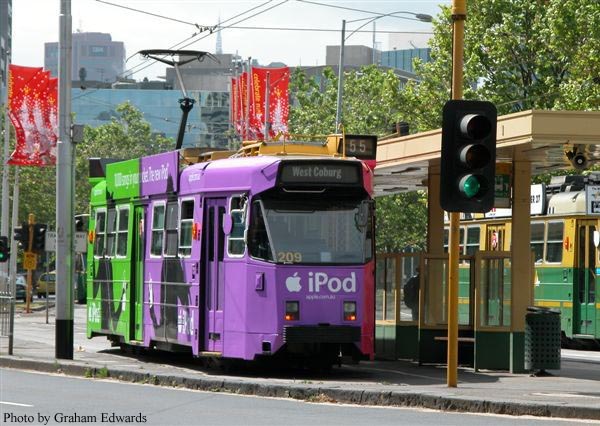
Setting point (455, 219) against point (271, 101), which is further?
point (271, 101)

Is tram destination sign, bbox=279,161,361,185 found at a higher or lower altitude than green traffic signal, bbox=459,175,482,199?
higher

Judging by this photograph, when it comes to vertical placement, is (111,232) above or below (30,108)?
below

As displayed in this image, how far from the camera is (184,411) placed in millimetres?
16422

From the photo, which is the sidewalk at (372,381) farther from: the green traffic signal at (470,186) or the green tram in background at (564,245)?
the green tram in background at (564,245)

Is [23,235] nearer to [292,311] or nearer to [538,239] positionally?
[538,239]

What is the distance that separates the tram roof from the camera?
2008cm

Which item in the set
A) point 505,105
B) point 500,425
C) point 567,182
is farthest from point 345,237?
point 505,105

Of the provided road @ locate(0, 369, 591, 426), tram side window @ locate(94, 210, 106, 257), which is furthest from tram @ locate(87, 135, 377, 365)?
tram side window @ locate(94, 210, 106, 257)

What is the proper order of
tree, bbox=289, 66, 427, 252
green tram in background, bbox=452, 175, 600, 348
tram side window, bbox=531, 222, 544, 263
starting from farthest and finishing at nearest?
tree, bbox=289, 66, 427, 252 < tram side window, bbox=531, 222, 544, 263 < green tram in background, bbox=452, 175, 600, 348

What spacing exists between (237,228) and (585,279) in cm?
1324

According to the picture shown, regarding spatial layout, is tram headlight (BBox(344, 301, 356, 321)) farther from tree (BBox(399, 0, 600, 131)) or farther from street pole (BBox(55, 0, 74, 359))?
tree (BBox(399, 0, 600, 131))

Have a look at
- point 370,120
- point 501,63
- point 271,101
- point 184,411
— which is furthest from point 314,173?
point 370,120

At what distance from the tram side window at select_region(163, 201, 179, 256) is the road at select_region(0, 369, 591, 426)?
410 centimetres

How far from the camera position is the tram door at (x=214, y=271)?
72.4 ft
